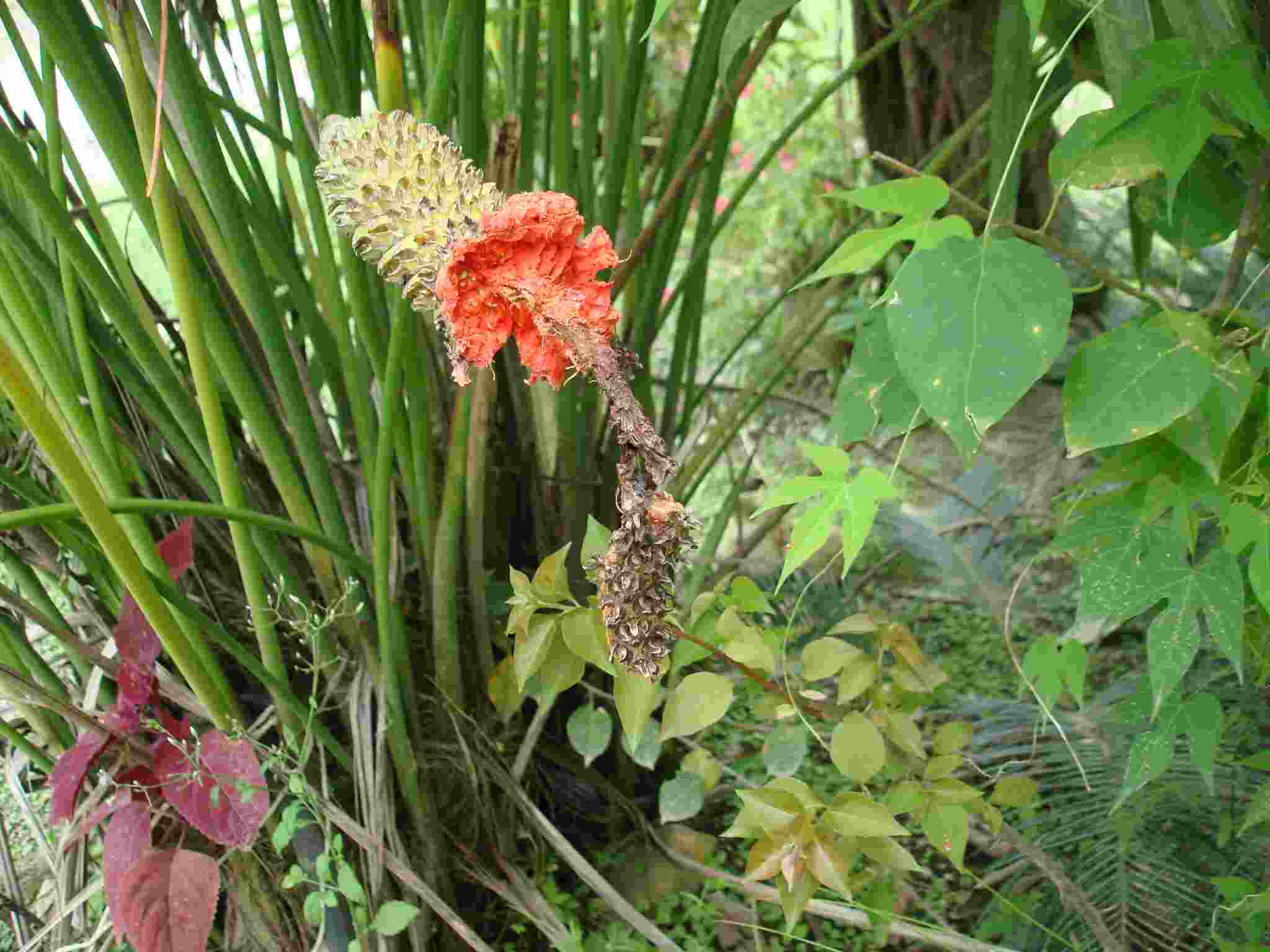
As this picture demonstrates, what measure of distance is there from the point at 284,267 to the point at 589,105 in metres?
0.30

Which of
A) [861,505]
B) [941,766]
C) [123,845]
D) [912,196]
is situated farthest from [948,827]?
[123,845]

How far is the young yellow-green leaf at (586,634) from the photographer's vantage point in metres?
0.58

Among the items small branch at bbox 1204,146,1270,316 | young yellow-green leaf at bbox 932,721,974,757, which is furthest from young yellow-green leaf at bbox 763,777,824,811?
small branch at bbox 1204,146,1270,316

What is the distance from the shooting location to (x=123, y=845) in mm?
602

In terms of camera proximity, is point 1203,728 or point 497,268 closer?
point 497,268

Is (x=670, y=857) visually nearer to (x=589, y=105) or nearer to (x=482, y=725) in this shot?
(x=482, y=725)

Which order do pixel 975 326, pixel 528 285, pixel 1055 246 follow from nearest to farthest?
pixel 528 285 → pixel 975 326 → pixel 1055 246

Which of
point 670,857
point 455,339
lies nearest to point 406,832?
point 670,857

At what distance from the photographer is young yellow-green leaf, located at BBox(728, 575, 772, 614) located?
60 centimetres

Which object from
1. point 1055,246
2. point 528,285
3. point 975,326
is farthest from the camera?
point 1055,246

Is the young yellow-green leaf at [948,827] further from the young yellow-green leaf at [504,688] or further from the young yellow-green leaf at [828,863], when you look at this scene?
the young yellow-green leaf at [504,688]

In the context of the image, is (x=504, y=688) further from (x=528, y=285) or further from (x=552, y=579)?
(x=528, y=285)

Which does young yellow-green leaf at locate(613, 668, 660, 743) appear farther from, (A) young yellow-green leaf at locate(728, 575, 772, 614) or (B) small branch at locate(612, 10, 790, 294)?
(B) small branch at locate(612, 10, 790, 294)

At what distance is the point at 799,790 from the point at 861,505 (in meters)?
0.19
